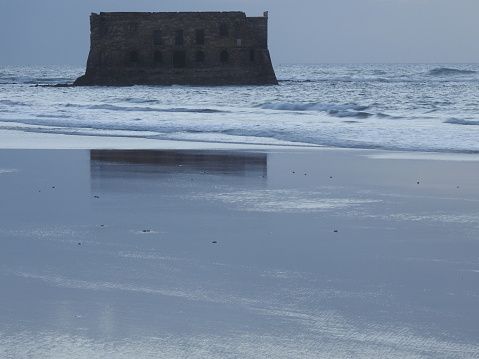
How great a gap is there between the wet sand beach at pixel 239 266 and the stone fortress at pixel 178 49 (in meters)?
58.5

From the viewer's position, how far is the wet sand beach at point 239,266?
13.5 feet

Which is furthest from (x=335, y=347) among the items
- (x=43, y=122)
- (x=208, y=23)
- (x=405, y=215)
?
(x=208, y=23)

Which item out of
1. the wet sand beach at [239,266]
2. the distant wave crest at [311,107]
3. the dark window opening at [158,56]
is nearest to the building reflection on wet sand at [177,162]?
the wet sand beach at [239,266]

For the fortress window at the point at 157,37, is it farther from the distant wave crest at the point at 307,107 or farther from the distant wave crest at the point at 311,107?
the distant wave crest at the point at 307,107

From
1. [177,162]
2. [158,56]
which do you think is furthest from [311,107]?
[158,56]

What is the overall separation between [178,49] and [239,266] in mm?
64938

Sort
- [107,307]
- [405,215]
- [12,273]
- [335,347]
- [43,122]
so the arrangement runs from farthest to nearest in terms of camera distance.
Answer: [43,122] → [405,215] → [12,273] → [107,307] → [335,347]

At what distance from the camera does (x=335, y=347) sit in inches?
159

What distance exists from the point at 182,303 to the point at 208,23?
65.0 meters

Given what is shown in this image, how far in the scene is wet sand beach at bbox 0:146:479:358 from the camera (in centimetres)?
413

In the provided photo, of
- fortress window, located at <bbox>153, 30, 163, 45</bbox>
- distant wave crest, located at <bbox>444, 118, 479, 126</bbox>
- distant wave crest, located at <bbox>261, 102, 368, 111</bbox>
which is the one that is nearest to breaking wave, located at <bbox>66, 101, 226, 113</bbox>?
distant wave crest, located at <bbox>261, 102, 368, 111</bbox>

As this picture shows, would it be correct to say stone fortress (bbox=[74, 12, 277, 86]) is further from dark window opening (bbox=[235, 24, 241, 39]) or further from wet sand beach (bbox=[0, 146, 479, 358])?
wet sand beach (bbox=[0, 146, 479, 358])

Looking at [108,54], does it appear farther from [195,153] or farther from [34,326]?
[34,326]

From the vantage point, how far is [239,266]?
18.3ft
